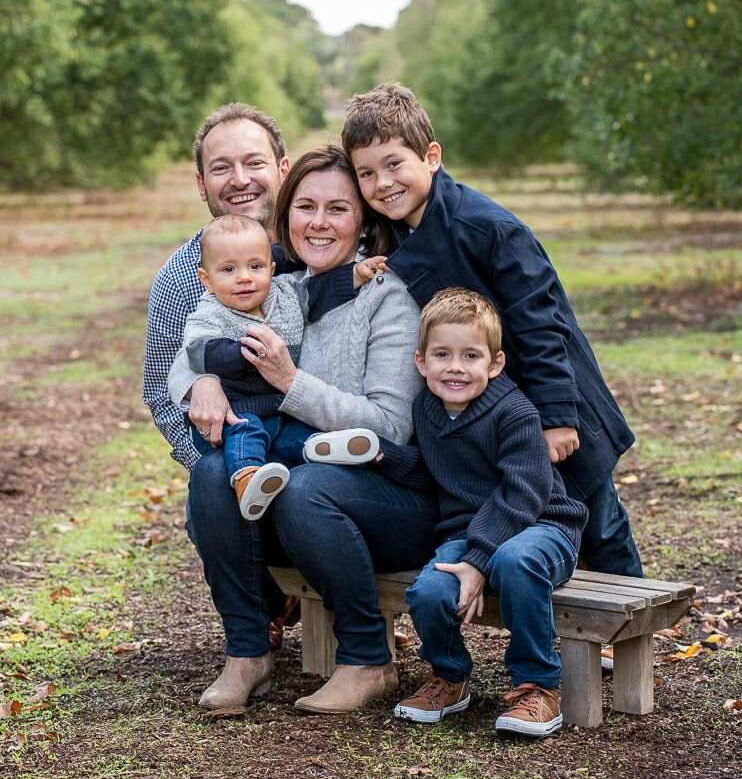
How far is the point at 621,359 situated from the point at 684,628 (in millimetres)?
6924

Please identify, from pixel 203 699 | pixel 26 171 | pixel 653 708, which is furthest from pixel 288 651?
pixel 26 171

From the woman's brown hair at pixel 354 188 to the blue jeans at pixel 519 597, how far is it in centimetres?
102

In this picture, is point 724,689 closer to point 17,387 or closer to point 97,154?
point 17,387

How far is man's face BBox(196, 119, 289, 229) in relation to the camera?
4.84m

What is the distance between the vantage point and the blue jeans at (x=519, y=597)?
3.68 metres

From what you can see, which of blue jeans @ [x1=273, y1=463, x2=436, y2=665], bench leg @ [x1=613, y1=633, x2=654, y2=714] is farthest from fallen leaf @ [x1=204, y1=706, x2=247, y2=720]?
bench leg @ [x1=613, y1=633, x2=654, y2=714]

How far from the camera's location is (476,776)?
11.6 feet

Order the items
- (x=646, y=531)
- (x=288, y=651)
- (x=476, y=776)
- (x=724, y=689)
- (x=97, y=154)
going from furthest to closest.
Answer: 1. (x=97, y=154)
2. (x=646, y=531)
3. (x=288, y=651)
4. (x=724, y=689)
5. (x=476, y=776)

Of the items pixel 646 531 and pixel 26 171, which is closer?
pixel 646 531

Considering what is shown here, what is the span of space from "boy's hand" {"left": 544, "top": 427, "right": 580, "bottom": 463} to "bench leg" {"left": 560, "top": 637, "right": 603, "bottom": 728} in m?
0.54

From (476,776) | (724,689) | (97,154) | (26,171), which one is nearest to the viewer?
(476,776)

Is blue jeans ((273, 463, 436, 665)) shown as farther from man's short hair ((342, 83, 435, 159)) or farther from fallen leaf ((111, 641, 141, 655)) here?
fallen leaf ((111, 641, 141, 655))

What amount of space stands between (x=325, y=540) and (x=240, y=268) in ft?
2.93

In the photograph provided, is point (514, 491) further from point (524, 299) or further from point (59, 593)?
point (59, 593)
